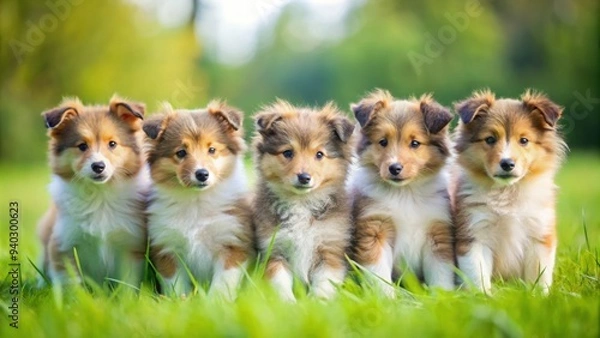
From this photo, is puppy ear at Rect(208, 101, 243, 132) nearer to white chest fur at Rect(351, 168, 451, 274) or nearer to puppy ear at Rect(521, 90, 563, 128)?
white chest fur at Rect(351, 168, 451, 274)

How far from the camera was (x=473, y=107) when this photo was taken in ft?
17.9

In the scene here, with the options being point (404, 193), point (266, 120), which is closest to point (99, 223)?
point (266, 120)

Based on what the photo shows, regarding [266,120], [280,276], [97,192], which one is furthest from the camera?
[97,192]

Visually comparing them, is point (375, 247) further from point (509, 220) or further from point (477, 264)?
point (509, 220)

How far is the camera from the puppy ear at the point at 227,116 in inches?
226

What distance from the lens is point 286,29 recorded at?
2322cm

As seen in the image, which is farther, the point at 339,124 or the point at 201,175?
the point at 339,124

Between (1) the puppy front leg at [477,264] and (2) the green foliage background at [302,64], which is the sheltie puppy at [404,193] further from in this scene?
(2) the green foliage background at [302,64]

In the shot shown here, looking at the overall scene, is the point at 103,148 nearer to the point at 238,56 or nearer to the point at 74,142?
the point at 74,142

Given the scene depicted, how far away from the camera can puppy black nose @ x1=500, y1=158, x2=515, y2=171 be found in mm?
5242

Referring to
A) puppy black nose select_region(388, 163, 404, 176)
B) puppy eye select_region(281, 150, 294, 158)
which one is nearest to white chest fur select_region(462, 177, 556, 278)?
puppy black nose select_region(388, 163, 404, 176)

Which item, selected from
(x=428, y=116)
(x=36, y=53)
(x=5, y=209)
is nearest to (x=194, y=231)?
(x=428, y=116)

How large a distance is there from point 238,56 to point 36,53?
6.18 meters

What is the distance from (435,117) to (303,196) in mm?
1188
